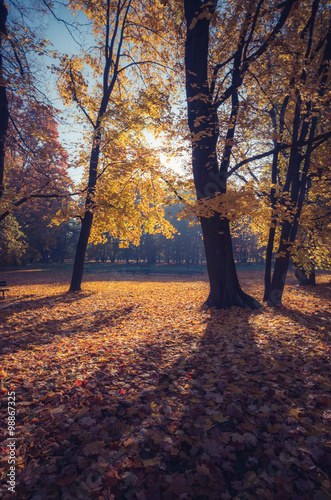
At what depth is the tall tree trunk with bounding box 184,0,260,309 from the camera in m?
7.38

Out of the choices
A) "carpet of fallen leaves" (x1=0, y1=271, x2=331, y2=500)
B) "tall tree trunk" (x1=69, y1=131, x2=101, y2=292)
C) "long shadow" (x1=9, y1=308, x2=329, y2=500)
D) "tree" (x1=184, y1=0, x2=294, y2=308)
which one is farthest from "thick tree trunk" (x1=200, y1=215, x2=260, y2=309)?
"tall tree trunk" (x1=69, y1=131, x2=101, y2=292)

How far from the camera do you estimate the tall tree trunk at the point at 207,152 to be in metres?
7.38

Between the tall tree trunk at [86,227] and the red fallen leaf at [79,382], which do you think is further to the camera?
the tall tree trunk at [86,227]

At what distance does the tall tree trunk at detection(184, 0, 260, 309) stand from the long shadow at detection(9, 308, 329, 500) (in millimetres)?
4274

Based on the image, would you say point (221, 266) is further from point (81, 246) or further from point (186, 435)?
point (81, 246)

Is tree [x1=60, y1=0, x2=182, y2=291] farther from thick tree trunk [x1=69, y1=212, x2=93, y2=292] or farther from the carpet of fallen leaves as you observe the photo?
the carpet of fallen leaves

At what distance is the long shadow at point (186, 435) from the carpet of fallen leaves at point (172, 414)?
0.04ft

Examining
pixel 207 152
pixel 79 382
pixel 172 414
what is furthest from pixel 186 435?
pixel 207 152

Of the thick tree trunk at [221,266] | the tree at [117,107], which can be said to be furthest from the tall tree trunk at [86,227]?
the thick tree trunk at [221,266]

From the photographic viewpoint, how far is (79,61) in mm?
12070

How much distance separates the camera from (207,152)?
7602 mm

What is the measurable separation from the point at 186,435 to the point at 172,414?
37 centimetres

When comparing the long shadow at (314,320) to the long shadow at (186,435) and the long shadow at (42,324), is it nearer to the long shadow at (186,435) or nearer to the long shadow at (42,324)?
the long shadow at (186,435)

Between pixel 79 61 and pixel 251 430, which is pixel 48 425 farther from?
pixel 79 61
